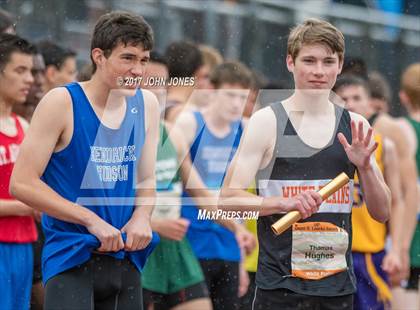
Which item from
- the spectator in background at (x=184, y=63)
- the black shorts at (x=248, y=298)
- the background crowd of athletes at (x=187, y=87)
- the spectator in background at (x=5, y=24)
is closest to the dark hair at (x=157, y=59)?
the background crowd of athletes at (x=187, y=87)

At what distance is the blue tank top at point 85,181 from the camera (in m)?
5.61

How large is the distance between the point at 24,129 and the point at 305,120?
2.01m

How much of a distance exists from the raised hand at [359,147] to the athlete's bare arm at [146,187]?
3.44ft

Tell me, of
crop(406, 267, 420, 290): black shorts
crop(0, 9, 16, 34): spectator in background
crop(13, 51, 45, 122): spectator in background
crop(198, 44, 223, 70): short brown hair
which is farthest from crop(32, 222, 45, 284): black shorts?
crop(406, 267, 420, 290): black shorts

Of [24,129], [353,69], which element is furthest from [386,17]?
[24,129]

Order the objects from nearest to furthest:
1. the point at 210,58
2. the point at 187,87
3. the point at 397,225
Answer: the point at 397,225 < the point at 187,87 < the point at 210,58

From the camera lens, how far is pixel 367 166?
552 centimetres

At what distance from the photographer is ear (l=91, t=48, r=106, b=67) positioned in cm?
582

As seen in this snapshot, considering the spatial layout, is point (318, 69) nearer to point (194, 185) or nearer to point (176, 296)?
point (194, 185)

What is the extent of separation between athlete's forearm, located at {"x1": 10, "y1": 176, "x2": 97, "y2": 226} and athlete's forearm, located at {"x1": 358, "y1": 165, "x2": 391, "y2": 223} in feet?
4.33

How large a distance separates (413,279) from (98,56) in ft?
12.8

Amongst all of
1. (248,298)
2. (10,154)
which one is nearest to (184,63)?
(248,298)

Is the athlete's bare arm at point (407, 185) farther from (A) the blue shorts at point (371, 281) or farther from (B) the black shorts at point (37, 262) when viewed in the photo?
(B) the black shorts at point (37, 262)

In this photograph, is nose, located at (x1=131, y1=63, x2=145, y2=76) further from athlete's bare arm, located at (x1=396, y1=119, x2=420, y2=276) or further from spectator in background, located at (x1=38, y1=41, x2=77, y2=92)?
athlete's bare arm, located at (x1=396, y1=119, x2=420, y2=276)
